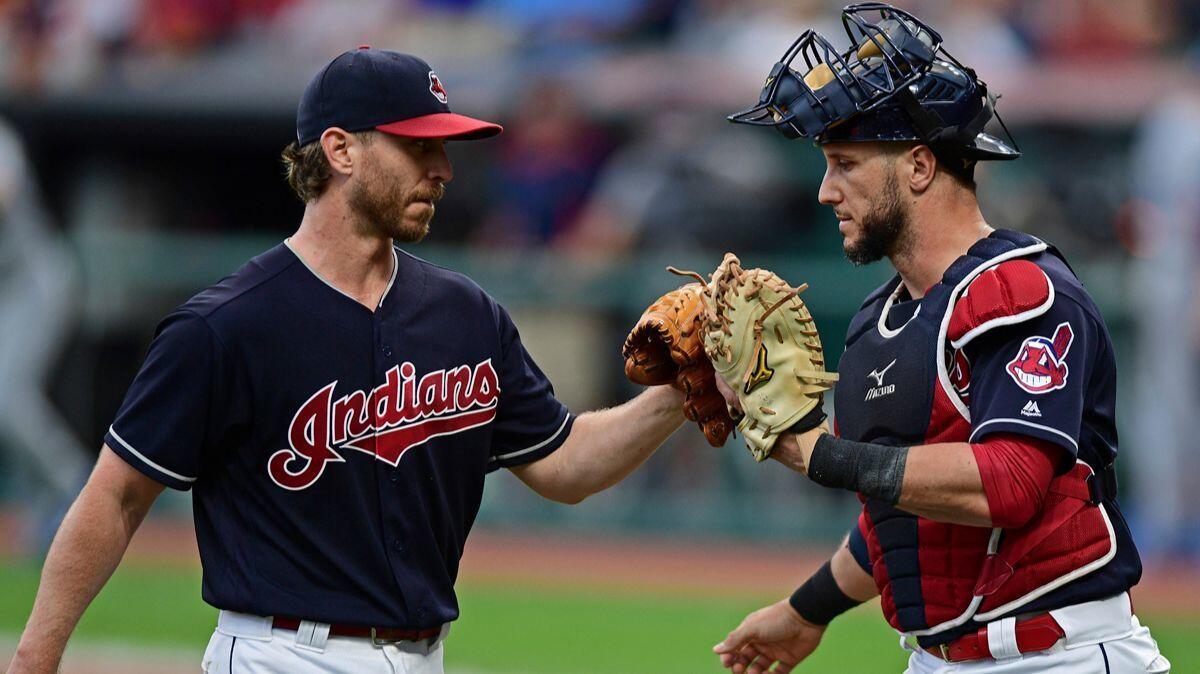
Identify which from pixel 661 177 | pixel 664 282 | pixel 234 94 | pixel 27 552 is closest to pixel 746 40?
pixel 661 177

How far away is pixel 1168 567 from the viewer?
1005cm

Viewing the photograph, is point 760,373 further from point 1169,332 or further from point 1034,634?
point 1169,332

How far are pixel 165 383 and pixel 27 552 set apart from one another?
7506 millimetres

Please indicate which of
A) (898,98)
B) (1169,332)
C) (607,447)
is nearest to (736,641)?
(607,447)

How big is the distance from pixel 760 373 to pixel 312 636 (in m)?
1.19

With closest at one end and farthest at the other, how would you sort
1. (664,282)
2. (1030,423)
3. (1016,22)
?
(1030,423) < (664,282) < (1016,22)

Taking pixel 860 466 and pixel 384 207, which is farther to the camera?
pixel 384 207

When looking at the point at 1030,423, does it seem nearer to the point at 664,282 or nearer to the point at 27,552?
the point at 664,282

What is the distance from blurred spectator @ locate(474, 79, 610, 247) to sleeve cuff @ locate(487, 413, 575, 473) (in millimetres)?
7459

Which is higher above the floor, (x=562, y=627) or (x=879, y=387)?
(x=879, y=387)

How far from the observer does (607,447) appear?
4.22 m

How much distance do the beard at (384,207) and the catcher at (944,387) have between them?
761 mm

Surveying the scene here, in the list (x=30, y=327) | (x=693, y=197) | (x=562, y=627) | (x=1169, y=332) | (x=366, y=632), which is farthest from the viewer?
(x=30, y=327)

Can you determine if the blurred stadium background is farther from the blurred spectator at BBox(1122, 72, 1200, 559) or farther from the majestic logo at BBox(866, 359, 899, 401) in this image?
the majestic logo at BBox(866, 359, 899, 401)
